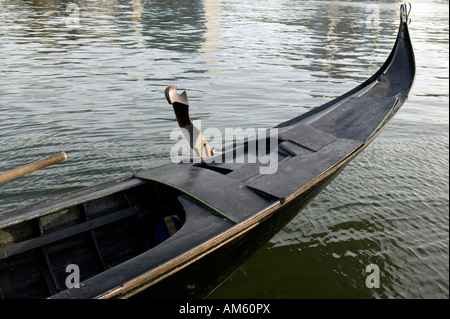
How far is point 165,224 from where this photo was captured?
3.69 meters

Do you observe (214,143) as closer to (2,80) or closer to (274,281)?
(274,281)

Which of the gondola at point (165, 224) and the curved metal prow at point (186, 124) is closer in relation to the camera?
the gondola at point (165, 224)

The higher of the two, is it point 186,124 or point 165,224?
point 186,124

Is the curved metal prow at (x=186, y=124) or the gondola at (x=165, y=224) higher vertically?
the curved metal prow at (x=186, y=124)

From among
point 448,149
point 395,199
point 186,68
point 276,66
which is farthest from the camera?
point 276,66

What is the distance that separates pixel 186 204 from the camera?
339 cm

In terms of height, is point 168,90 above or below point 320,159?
above

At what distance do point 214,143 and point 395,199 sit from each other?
10.1 ft

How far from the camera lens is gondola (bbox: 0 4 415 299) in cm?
278

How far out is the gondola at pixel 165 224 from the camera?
278 centimetres

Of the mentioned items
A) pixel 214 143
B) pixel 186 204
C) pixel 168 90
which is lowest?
pixel 214 143

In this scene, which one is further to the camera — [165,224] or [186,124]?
[186,124]

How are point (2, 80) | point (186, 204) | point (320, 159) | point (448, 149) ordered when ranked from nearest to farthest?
point (186, 204) → point (320, 159) → point (448, 149) → point (2, 80)

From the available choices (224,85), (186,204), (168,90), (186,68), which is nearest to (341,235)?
(186,204)
